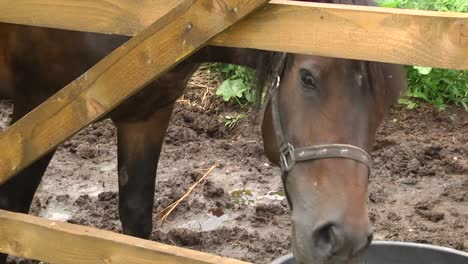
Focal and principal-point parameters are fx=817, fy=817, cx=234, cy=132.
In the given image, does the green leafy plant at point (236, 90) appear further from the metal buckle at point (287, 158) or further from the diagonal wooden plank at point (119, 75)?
the diagonal wooden plank at point (119, 75)

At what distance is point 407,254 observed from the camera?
11.9ft

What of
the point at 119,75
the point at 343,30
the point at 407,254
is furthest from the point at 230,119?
the point at 343,30

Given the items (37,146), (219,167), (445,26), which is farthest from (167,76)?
(219,167)

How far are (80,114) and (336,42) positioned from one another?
2.46 ft

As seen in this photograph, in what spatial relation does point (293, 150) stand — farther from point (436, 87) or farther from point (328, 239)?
point (436, 87)

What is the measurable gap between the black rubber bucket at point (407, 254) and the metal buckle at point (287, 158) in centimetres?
129

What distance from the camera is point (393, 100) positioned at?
2420mm

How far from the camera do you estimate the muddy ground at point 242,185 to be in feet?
13.7

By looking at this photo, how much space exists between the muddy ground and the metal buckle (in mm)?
1485

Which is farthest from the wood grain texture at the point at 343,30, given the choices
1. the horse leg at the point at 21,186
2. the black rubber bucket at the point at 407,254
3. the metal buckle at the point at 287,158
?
the black rubber bucket at the point at 407,254

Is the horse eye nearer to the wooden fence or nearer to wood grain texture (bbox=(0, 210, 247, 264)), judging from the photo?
the wooden fence

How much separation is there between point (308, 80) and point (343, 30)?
15.0 inches

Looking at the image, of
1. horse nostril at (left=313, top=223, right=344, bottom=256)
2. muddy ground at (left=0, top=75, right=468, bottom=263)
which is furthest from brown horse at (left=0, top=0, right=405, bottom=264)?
muddy ground at (left=0, top=75, right=468, bottom=263)

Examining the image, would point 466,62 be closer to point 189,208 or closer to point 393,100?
point 393,100
